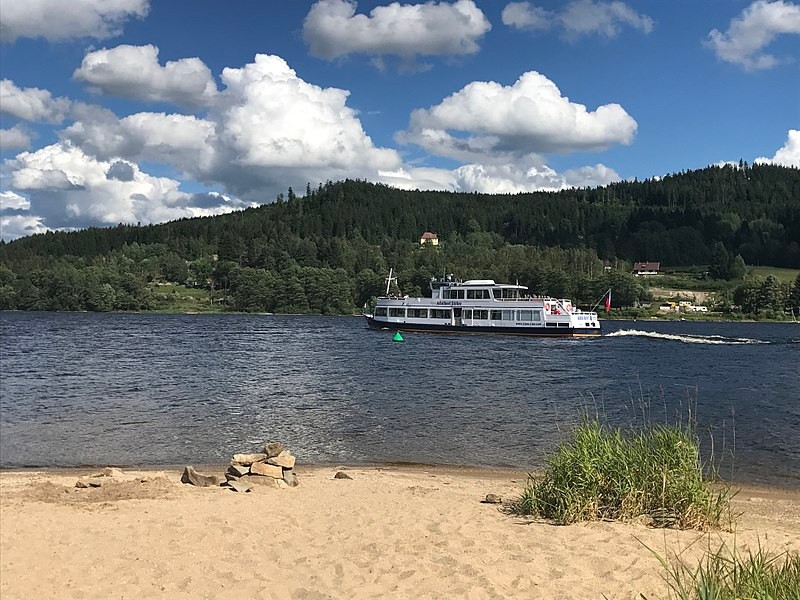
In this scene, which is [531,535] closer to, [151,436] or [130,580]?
[130,580]

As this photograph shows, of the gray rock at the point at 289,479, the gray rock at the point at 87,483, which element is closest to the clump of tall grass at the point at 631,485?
the gray rock at the point at 289,479

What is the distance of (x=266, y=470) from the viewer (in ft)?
51.9

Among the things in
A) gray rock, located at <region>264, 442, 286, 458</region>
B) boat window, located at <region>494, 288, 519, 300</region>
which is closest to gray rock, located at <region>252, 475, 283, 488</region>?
gray rock, located at <region>264, 442, 286, 458</region>

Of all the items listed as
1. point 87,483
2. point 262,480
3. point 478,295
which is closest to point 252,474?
point 262,480

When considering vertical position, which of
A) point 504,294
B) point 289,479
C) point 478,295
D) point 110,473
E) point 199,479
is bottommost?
point 110,473

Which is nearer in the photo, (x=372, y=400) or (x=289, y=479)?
(x=289, y=479)

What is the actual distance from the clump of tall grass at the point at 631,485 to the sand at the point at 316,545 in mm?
471

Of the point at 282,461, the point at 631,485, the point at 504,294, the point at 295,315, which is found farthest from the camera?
the point at 295,315

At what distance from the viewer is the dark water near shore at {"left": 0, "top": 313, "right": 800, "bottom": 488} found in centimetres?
2144

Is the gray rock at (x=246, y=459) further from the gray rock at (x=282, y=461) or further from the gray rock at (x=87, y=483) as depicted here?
the gray rock at (x=87, y=483)

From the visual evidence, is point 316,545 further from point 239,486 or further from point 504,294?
point 504,294

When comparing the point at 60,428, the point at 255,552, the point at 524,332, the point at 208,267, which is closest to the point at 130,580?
the point at 255,552

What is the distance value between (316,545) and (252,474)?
5.09 metres

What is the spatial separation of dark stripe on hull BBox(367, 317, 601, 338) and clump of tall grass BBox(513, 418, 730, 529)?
68.2m
